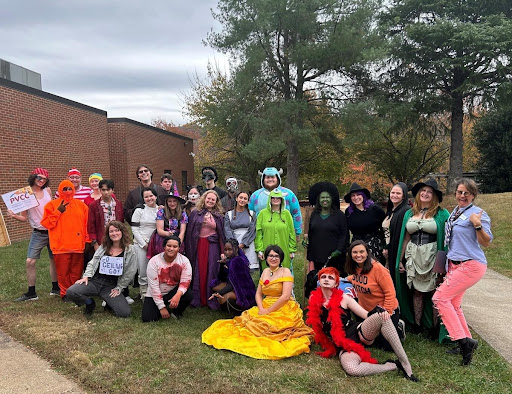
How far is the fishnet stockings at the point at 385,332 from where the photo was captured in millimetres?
3602

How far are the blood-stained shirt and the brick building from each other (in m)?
7.60

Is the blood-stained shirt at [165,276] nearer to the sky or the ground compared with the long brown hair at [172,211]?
nearer to the ground

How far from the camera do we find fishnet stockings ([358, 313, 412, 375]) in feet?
11.8

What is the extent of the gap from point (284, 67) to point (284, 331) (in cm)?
1528

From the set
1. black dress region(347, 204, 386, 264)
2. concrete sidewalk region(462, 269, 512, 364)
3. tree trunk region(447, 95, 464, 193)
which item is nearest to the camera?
concrete sidewalk region(462, 269, 512, 364)

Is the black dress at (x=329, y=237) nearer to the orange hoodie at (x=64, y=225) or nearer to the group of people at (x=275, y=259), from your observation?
the group of people at (x=275, y=259)

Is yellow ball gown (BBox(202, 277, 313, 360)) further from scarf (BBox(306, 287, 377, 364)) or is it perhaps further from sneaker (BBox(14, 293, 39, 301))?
sneaker (BBox(14, 293, 39, 301))

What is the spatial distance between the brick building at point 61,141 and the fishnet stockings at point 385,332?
10105 mm

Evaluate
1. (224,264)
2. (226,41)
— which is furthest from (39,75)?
(224,264)

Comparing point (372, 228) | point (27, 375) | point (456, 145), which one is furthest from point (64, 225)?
point (456, 145)

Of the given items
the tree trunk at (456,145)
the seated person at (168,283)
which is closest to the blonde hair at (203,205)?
the seated person at (168,283)

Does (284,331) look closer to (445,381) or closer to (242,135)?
(445,381)

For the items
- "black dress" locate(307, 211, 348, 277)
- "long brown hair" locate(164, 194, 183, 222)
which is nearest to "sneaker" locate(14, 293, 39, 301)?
"long brown hair" locate(164, 194, 183, 222)

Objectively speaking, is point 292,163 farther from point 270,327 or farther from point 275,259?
point 270,327
